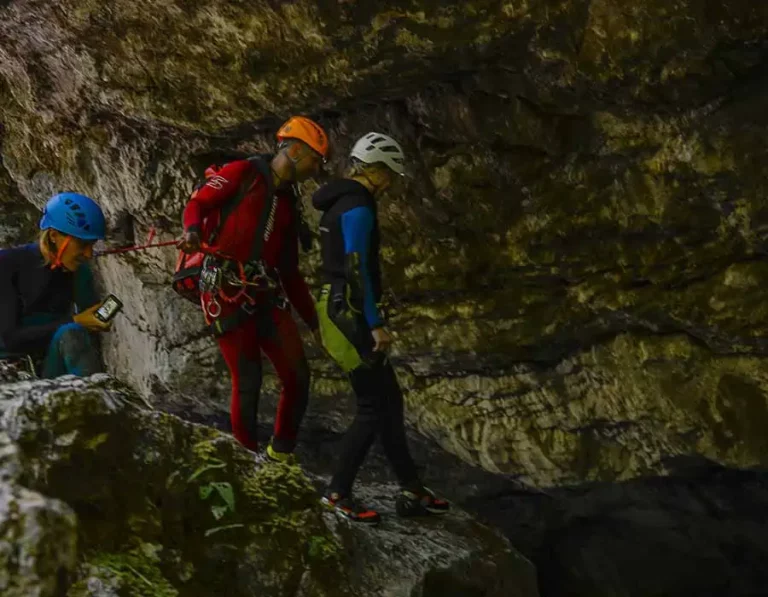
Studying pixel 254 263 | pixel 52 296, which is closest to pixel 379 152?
pixel 254 263

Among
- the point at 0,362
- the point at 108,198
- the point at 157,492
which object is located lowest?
the point at 157,492

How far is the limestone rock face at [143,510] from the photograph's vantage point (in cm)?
210

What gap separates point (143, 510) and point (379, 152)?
2.87 meters

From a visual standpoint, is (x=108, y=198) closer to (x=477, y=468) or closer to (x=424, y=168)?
(x=424, y=168)

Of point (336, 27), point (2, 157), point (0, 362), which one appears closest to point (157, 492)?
point (0, 362)

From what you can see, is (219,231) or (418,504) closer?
(219,231)

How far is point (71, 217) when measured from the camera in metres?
4.43

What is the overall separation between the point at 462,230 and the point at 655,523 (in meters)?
3.23

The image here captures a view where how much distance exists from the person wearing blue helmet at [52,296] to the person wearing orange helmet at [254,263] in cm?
62

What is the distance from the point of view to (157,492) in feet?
8.36

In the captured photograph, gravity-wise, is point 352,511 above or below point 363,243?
below

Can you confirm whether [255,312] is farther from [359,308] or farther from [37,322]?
[37,322]

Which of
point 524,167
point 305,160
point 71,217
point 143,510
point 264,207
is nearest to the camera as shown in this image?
point 143,510

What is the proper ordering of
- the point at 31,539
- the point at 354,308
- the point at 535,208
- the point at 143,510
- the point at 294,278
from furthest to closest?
the point at 535,208 → the point at 294,278 → the point at 354,308 → the point at 143,510 → the point at 31,539
